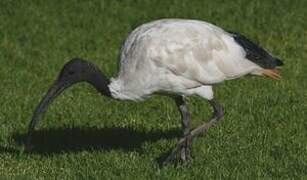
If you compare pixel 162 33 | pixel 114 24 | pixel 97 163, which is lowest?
pixel 114 24

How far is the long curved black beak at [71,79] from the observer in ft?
25.8

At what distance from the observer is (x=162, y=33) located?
7797mm

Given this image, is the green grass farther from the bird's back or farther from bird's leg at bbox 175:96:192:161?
the bird's back

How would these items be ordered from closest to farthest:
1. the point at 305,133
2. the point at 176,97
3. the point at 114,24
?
the point at 176,97 → the point at 305,133 → the point at 114,24

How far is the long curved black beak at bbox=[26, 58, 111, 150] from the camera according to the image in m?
7.86

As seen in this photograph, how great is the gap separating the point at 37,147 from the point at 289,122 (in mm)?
2595

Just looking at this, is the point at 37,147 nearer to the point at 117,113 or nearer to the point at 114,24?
the point at 117,113

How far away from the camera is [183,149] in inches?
325

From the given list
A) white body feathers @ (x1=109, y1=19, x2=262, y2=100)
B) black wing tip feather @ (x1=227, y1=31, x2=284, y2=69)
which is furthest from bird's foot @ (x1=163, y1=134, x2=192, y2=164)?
black wing tip feather @ (x1=227, y1=31, x2=284, y2=69)

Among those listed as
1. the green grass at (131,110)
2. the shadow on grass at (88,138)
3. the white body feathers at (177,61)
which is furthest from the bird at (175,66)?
the shadow on grass at (88,138)

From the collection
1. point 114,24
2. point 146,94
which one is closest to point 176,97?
point 146,94

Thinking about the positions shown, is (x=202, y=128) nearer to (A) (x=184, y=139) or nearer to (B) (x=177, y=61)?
(A) (x=184, y=139)

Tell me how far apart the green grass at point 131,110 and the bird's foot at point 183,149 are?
0.09 meters

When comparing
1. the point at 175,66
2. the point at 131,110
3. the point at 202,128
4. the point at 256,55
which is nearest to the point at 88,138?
the point at 131,110
